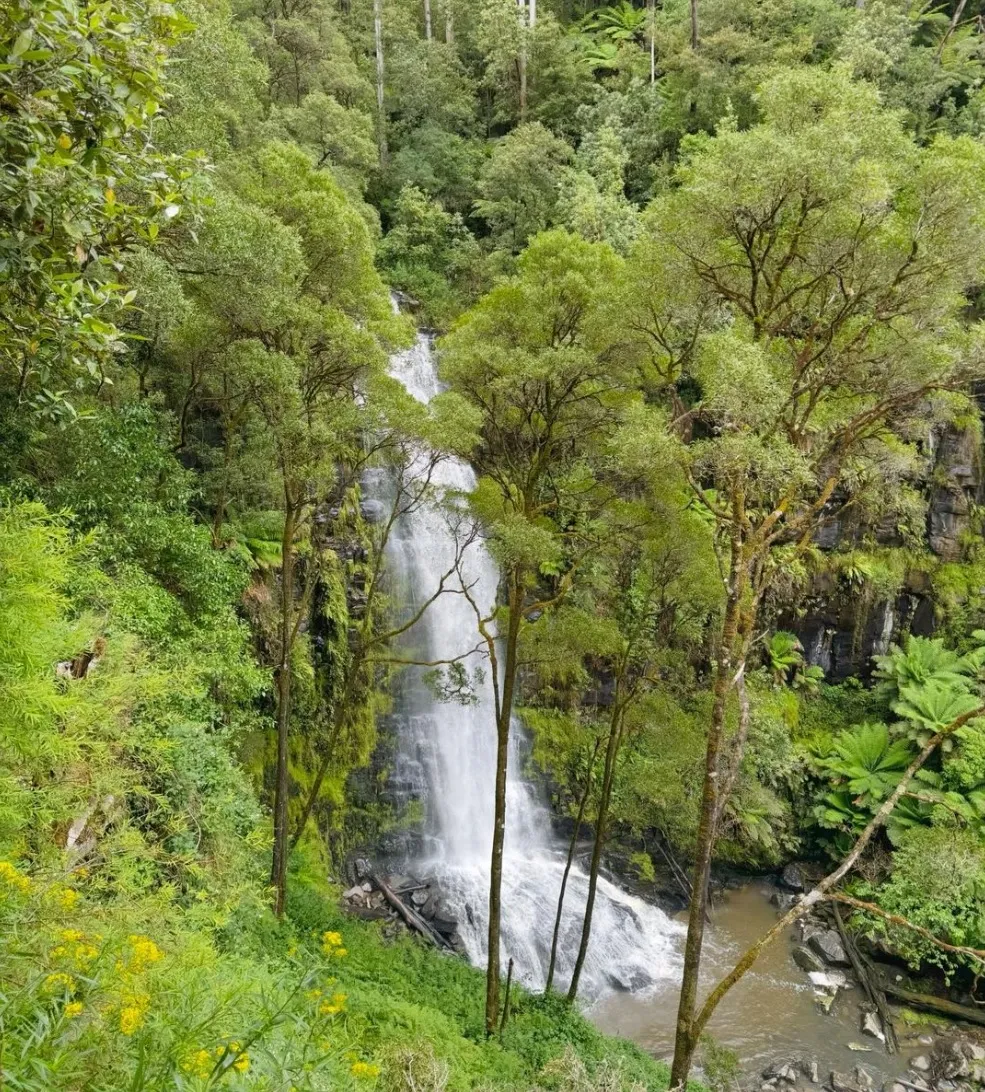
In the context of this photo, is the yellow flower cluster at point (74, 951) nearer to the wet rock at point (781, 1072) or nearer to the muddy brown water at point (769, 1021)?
the muddy brown water at point (769, 1021)

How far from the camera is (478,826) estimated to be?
14.3 meters

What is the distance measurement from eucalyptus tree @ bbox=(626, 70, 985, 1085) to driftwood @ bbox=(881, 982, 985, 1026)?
8.16 meters

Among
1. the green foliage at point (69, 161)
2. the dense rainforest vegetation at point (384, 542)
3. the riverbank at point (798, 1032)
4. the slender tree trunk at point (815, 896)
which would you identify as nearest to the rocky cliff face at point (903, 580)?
the dense rainforest vegetation at point (384, 542)

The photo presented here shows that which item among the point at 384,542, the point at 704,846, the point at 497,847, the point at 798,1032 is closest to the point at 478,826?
the point at 497,847

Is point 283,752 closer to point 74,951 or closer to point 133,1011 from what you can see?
point 74,951

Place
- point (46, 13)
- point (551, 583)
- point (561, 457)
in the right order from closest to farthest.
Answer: point (46, 13) → point (561, 457) → point (551, 583)

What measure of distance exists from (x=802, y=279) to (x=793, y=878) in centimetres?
1273

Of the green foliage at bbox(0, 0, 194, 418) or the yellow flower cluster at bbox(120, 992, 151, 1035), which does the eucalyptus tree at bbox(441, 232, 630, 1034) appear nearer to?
the green foliage at bbox(0, 0, 194, 418)

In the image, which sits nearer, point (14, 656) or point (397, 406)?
point (14, 656)

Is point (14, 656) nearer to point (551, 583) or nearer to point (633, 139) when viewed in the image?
point (551, 583)

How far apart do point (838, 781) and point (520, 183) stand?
19179 millimetres

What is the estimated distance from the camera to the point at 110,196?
3090 millimetres

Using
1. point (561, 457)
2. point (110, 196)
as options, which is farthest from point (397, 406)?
point (110, 196)

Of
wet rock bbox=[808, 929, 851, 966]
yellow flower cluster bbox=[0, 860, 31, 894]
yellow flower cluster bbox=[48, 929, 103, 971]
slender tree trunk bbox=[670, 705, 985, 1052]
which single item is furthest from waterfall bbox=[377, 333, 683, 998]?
yellow flower cluster bbox=[48, 929, 103, 971]
